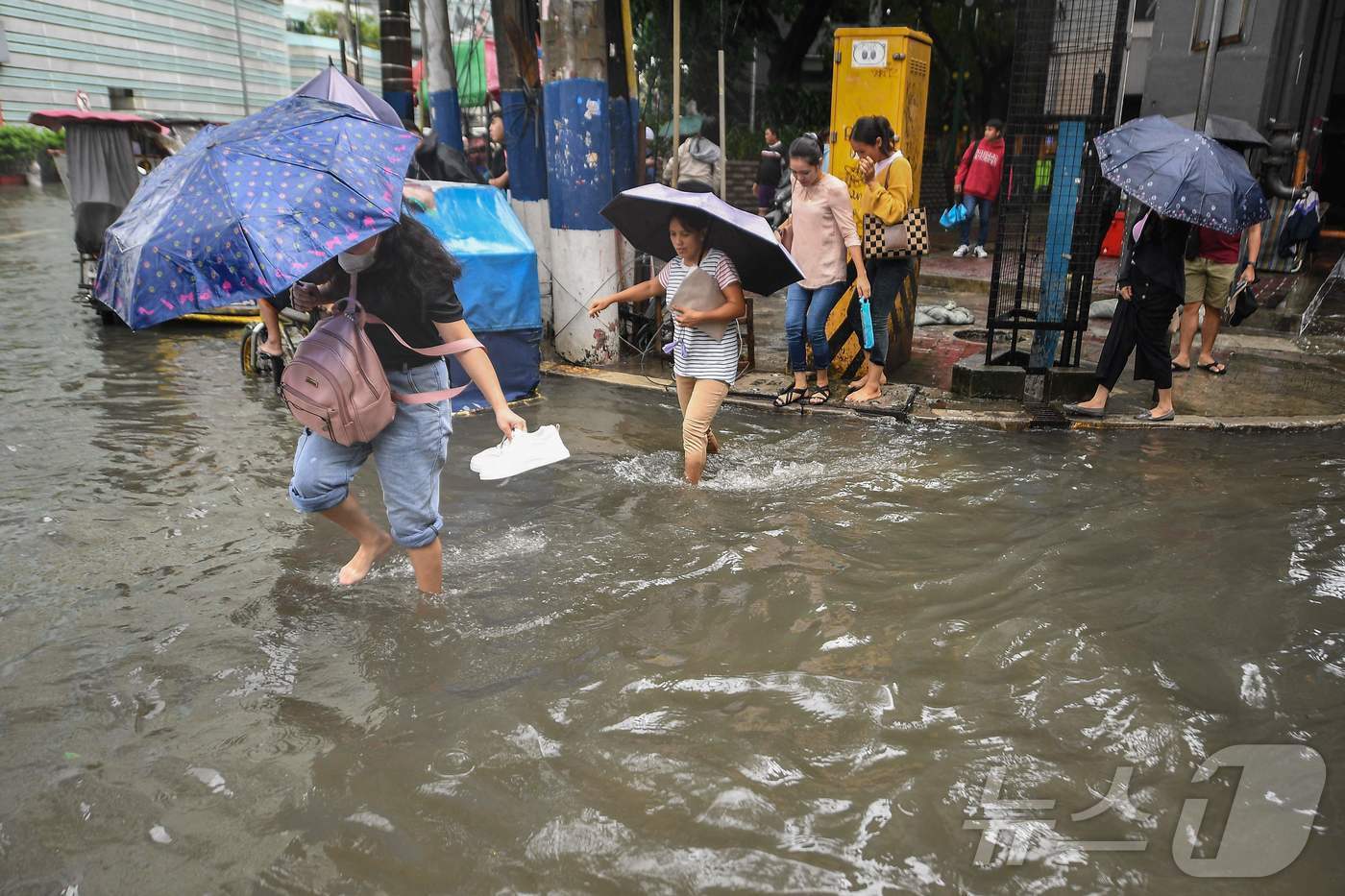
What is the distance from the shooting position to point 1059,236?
7.14 m

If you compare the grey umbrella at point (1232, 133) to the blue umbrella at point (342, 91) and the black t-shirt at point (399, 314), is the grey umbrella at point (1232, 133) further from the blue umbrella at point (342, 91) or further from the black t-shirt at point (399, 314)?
the black t-shirt at point (399, 314)

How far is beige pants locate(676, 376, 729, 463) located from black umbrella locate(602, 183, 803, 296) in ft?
2.04

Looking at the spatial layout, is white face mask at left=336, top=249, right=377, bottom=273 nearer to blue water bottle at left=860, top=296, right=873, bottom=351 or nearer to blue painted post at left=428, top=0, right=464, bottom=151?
blue water bottle at left=860, top=296, right=873, bottom=351

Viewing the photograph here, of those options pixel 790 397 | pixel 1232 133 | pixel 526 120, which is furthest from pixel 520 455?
pixel 1232 133

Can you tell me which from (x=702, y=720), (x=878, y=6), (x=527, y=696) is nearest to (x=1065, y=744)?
(x=702, y=720)

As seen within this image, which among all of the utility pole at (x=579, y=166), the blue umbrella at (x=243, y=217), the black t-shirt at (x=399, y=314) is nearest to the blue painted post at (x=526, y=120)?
the utility pole at (x=579, y=166)

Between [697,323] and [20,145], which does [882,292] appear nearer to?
[697,323]

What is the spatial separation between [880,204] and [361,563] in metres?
4.26

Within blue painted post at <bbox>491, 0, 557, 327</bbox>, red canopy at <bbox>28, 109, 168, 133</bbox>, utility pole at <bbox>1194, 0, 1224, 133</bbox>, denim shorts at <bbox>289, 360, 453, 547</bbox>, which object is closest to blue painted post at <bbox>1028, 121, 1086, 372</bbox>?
utility pole at <bbox>1194, 0, 1224, 133</bbox>

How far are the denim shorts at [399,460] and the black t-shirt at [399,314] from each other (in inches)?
3.0

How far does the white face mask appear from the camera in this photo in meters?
3.44

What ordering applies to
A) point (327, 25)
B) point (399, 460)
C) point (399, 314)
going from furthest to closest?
point (327, 25), point (399, 460), point (399, 314)

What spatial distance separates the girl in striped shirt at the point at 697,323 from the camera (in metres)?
5.29

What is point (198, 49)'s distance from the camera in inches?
1494
